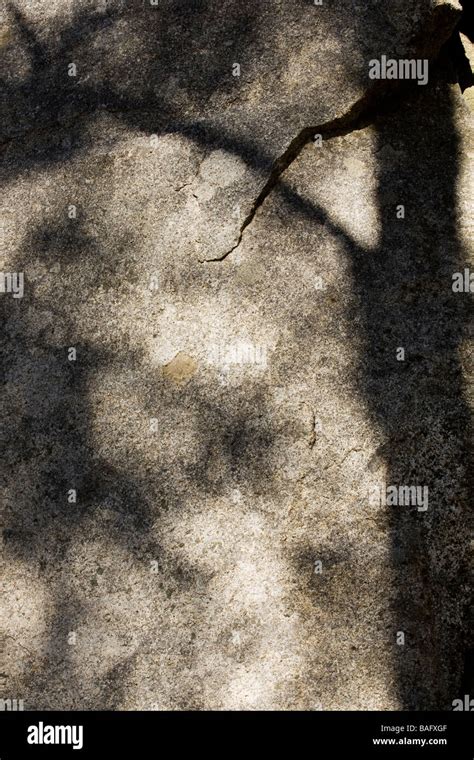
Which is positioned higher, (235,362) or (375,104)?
(375,104)

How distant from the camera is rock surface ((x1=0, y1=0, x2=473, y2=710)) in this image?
7.39ft

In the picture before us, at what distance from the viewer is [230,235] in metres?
2.69

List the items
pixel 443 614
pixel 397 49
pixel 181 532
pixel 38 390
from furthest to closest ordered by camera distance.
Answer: pixel 397 49 < pixel 38 390 < pixel 181 532 < pixel 443 614

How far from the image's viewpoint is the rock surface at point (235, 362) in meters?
2.25

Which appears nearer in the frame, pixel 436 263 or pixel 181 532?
pixel 181 532

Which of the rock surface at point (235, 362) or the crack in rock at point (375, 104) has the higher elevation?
the crack in rock at point (375, 104)

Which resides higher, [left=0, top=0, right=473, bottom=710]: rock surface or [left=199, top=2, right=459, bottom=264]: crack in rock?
[left=199, top=2, right=459, bottom=264]: crack in rock

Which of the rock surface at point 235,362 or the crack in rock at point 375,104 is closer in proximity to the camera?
the rock surface at point 235,362

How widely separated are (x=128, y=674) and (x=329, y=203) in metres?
1.51

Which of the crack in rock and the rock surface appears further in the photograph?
the crack in rock

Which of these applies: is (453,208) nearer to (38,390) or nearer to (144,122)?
(144,122)

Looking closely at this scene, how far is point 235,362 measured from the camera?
2541mm

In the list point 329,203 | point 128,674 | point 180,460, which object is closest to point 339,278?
point 329,203

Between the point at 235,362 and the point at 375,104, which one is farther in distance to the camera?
the point at 375,104
